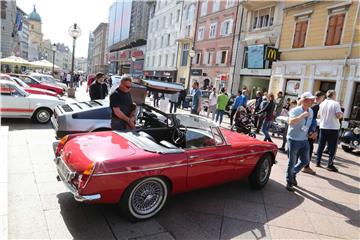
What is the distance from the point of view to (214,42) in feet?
91.0

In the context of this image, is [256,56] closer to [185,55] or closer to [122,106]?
[185,55]

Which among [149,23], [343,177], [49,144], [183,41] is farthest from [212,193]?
[149,23]

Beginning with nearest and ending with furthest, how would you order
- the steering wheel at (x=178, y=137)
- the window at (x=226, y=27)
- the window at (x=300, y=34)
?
the steering wheel at (x=178, y=137)
the window at (x=300, y=34)
the window at (x=226, y=27)

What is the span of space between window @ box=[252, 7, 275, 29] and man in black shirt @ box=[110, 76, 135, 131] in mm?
18600

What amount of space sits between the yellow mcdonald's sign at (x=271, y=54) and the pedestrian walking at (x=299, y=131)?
1430 cm

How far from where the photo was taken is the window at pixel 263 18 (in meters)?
20.9

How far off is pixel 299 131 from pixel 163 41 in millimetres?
37691

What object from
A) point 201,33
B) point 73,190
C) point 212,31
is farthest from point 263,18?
point 73,190

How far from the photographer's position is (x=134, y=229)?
340 cm

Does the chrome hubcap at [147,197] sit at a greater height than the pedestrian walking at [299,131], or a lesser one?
lesser

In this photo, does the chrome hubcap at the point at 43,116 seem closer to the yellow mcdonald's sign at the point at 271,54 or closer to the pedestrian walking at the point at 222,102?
the pedestrian walking at the point at 222,102

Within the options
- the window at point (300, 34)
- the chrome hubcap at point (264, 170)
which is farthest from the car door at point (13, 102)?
the window at point (300, 34)

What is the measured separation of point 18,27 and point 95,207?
187 feet

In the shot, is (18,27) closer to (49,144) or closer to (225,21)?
(225,21)
